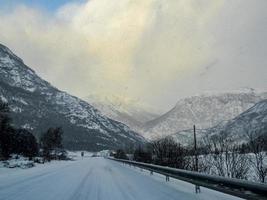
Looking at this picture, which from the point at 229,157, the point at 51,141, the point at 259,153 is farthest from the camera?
the point at 51,141

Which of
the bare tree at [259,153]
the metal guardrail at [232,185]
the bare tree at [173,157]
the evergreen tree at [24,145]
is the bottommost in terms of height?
the metal guardrail at [232,185]

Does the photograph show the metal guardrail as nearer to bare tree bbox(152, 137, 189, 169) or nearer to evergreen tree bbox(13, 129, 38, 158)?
bare tree bbox(152, 137, 189, 169)

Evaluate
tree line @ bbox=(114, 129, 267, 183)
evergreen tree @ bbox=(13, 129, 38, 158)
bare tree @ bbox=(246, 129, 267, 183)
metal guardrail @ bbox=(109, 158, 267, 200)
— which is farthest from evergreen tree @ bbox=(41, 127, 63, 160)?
metal guardrail @ bbox=(109, 158, 267, 200)

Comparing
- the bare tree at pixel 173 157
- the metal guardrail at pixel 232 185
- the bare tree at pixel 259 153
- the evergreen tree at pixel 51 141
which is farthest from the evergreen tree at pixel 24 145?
the metal guardrail at pixel 232 185

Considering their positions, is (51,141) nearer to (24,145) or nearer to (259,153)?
(24,145)

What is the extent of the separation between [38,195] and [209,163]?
1011 inches

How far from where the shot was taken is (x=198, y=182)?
592 inches

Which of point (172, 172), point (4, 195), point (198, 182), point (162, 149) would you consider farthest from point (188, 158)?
point (4, 195)

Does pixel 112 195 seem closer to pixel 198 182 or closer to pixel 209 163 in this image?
pixel 198 182

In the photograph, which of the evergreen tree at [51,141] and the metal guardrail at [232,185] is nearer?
the metal guardrail at [232,185]

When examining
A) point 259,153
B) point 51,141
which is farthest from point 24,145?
point 259,153

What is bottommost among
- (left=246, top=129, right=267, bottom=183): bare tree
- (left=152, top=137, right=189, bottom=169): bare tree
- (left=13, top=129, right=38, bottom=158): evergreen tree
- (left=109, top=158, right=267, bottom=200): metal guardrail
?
(left=109, top=158, right=267, bottom=200): metal guardrail

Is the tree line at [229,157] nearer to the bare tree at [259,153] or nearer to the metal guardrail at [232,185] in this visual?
the bare tree at [259,153]

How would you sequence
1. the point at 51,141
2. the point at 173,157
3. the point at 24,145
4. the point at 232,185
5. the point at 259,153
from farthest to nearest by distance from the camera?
the point at 51,141 < the point at 24,145 < the point at 173,157 < the point at 259,153 < the point at 232,185
